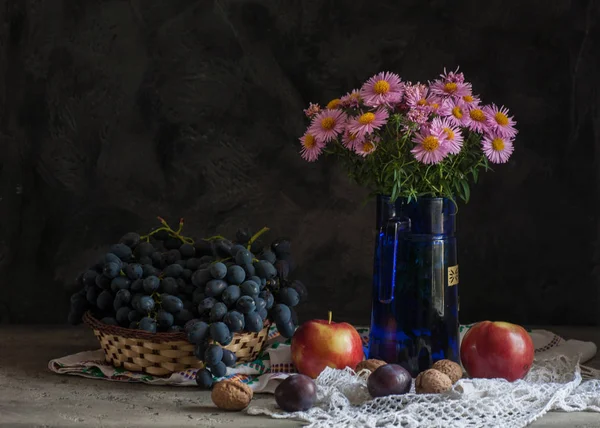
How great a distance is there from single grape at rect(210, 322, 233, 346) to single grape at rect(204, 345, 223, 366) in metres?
0.01

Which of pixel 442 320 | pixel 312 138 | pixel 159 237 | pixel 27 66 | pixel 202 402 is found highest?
pixel 27 66

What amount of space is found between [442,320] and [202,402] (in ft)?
1.35

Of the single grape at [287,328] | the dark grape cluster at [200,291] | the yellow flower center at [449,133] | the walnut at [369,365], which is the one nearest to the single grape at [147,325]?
the dark grape cluster at [200,291]

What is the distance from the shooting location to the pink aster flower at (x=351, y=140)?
129 centimetres

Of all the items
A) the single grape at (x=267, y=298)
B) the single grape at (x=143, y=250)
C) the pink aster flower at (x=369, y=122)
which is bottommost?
the single grape at (x=267, y=298)

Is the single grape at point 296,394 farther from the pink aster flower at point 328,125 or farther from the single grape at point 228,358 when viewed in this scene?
the pink aster flower at point 328,125

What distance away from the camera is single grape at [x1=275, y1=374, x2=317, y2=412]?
1202 mm

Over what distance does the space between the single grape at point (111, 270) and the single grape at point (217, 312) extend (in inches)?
7.6

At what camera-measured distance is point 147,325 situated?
1.33m

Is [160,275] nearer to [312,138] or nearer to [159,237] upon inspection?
[159,237]

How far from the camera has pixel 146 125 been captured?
5.87ft

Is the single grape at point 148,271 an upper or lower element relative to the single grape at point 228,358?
upper

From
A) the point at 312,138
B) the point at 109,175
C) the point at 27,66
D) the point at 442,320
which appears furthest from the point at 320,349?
the point at 27,66

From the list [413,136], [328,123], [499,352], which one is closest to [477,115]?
[413,136]
